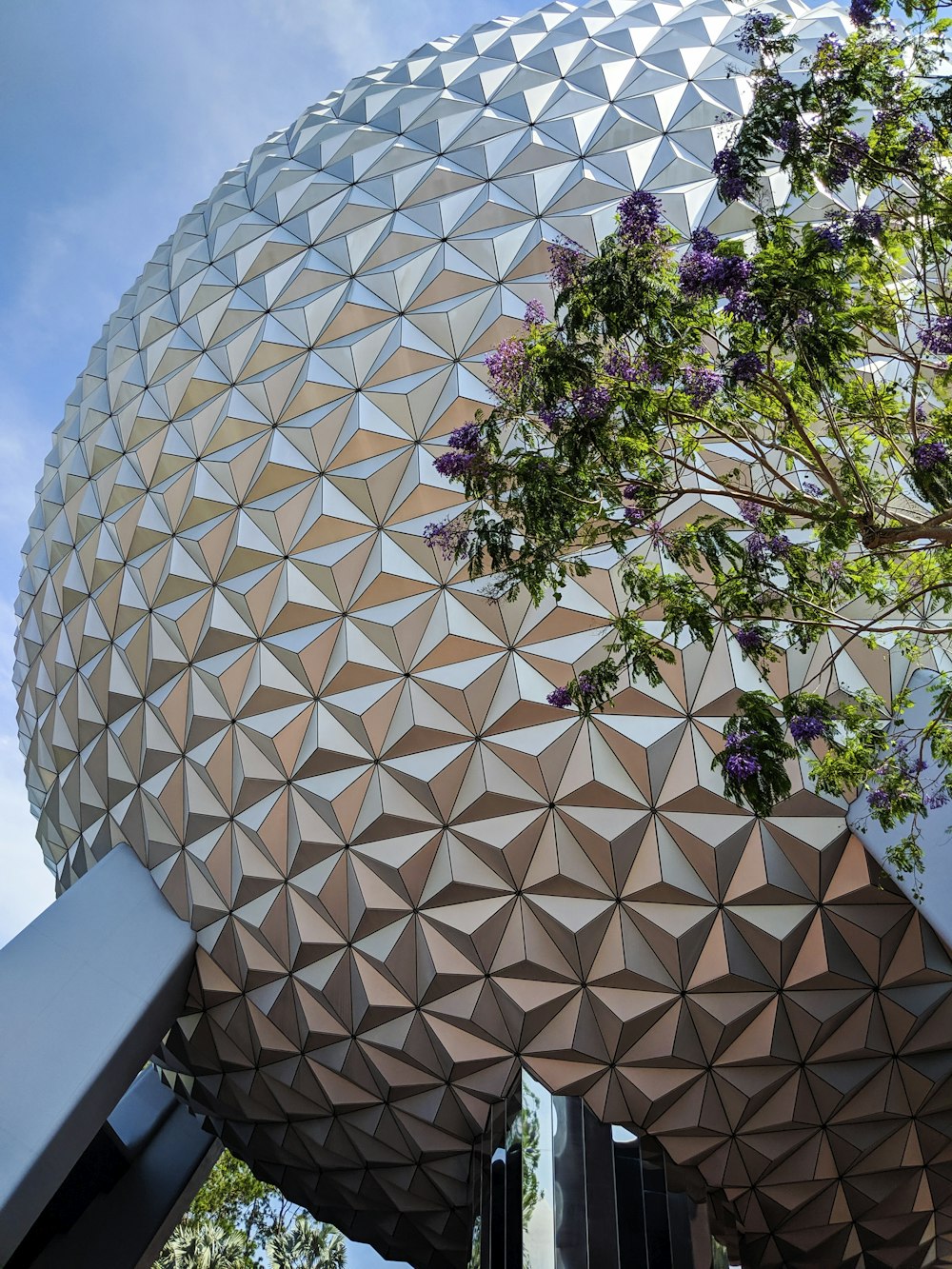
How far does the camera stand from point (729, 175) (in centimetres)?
735

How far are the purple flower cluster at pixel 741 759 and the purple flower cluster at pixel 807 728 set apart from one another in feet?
1.61

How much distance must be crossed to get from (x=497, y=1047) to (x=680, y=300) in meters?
9.56

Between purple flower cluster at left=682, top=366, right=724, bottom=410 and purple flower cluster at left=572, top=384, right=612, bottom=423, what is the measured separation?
77cm

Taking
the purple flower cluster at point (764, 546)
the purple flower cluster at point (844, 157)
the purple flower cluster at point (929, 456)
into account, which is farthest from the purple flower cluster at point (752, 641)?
the purple flower cluster at point (844, 157)

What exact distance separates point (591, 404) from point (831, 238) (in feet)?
7.03

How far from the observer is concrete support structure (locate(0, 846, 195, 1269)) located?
10953 mm

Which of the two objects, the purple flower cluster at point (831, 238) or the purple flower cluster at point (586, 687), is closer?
the purple flower cluster at point (831, 238)

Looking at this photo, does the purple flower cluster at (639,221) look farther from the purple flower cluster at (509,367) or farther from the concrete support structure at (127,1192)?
the concrete support structure at (127,1192)

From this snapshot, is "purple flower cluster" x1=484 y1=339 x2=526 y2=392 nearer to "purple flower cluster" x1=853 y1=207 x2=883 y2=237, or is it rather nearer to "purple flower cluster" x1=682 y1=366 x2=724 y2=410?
"purple flower cluster" x1=682 y1=366 x2=724 y2=410

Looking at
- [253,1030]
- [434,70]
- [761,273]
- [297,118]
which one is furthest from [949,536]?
[297,118]

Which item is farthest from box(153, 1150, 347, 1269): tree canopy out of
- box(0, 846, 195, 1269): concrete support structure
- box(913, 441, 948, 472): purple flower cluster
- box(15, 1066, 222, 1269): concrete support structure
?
box(913, 441, 948, 472): purple flower cluster

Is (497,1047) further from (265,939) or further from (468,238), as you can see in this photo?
(468,238)

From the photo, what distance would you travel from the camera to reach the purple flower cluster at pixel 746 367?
708 cm

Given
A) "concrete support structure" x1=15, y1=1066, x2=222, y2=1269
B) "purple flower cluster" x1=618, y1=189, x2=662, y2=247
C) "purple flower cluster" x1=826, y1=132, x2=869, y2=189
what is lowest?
"concrete support structure" x1=15, y1=1066, x2=222, y2=1269
